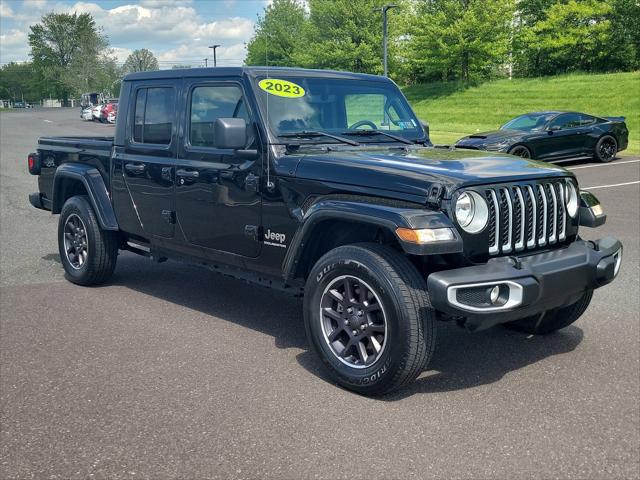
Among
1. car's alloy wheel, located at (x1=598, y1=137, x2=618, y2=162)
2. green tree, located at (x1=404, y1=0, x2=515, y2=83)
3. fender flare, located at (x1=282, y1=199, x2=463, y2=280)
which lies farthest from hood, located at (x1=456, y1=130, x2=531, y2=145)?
green tree, located at (x1=404, y1=0, x2=515, y2=83)

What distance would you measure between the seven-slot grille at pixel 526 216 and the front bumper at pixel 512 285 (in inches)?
4.0

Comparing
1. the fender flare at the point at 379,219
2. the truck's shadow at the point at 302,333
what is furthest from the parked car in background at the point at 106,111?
the fender flare at the point at 379,219

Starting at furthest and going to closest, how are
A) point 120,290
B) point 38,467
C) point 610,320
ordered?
point 120,290, point 610,320, point 38,467

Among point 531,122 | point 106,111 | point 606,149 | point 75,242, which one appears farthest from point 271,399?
point 106,111

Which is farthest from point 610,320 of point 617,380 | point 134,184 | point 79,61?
point 79,61

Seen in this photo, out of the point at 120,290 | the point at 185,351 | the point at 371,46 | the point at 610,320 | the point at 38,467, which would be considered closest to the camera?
the point at 38,467

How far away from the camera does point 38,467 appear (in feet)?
10.8

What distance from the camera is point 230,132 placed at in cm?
459

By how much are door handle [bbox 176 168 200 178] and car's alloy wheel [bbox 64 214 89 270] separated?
1570 millimetres

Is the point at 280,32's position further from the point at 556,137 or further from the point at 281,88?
the point at 281,88

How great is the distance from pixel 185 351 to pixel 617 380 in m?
2.78

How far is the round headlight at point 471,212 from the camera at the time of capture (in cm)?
391

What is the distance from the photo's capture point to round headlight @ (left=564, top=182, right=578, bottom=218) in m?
4.57

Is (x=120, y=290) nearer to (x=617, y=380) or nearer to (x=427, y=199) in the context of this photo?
(x=427, y=199)
